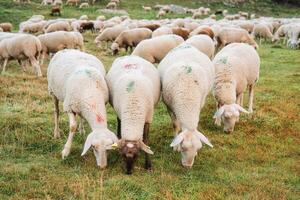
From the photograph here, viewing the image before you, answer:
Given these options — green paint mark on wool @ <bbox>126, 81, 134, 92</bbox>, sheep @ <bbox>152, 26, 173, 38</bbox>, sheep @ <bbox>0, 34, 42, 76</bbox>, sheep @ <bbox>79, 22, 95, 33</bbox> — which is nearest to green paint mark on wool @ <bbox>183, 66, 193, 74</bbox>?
green paint mark on wool @ <bbox>126, 81, 134, 92</bbox>

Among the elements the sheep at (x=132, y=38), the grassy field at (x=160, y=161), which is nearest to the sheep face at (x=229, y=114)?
the grassy field at (x=160, y=161)

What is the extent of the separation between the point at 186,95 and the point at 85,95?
1820 mm

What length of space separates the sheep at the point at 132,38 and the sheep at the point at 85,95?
12856 mm

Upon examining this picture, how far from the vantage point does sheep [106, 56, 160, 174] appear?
25.2ft

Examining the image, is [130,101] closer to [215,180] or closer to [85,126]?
[215,180]

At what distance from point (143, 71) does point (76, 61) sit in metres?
1.53

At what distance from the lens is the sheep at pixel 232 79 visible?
10.3 m

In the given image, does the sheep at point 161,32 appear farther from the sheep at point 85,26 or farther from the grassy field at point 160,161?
the sheep at point 85,26

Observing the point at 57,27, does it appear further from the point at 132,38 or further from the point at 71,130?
the point at 71,130

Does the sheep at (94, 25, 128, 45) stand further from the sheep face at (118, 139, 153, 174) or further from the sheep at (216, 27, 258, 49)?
the sheep face at (118, 139, 153, 174)

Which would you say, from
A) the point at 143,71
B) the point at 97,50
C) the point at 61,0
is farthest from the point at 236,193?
the point at 61,0

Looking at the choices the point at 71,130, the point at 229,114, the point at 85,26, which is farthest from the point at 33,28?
the point at 71,130

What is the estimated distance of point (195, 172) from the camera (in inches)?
320

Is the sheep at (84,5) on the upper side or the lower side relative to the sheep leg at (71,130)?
lower
